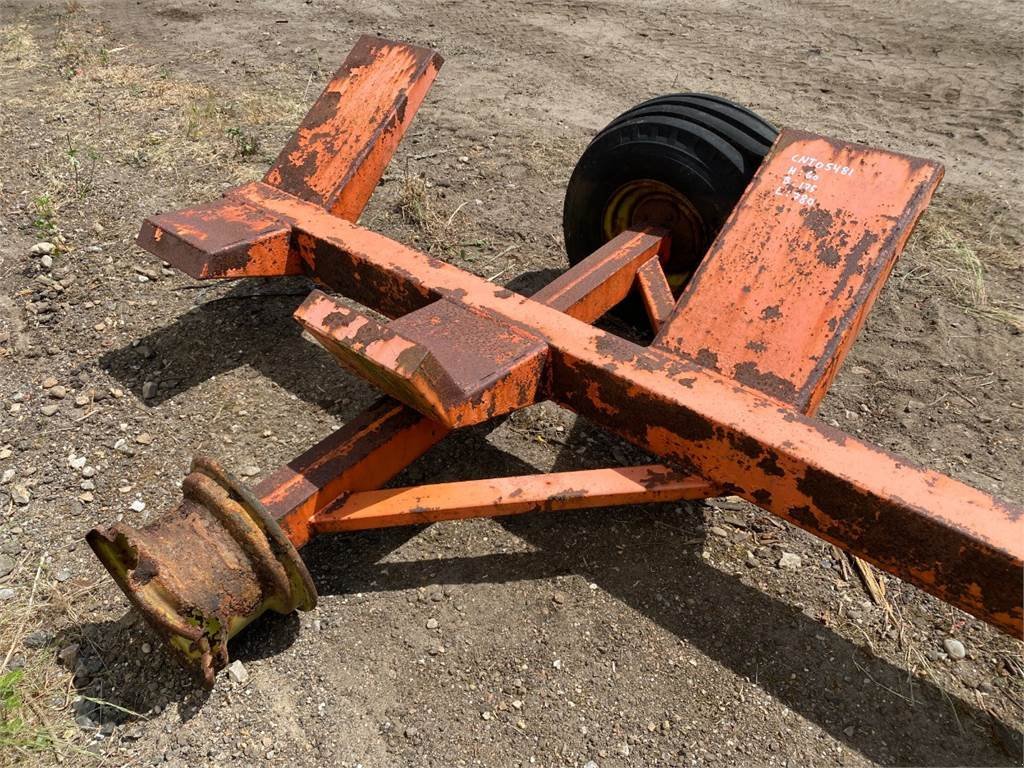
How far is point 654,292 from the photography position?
9.60 ft

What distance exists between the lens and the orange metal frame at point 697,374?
178cm

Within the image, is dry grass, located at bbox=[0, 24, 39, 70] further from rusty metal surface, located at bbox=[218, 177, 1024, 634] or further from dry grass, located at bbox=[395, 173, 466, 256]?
rusty metal surface, located at bbox=[218, 177, 1024, 634]

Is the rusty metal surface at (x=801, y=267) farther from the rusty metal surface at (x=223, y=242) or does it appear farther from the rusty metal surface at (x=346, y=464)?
the rusty metal surface at (x=223, y=242)

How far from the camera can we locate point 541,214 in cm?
439

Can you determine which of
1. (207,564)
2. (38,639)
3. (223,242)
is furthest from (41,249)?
(207,564)

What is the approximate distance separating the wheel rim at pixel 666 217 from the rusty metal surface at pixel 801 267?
0.60 m

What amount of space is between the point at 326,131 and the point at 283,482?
1698mm

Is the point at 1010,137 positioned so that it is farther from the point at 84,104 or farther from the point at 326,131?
the point at 84,104

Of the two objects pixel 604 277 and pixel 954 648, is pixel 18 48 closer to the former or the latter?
pixel 604 277

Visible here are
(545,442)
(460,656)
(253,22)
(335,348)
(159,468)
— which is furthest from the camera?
(253,22)

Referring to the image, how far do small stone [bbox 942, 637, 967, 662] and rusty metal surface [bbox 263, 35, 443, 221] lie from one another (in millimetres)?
2564

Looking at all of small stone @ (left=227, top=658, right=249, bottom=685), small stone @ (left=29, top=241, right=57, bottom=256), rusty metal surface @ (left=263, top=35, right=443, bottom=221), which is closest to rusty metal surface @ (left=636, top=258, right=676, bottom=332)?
rusty metal surface @ (left=263, top=35, right=443, bottom=221)

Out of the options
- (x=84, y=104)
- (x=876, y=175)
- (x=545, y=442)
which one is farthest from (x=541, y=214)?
(x=84, y=104)

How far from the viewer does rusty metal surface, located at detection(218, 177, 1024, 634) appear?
5.54ft
